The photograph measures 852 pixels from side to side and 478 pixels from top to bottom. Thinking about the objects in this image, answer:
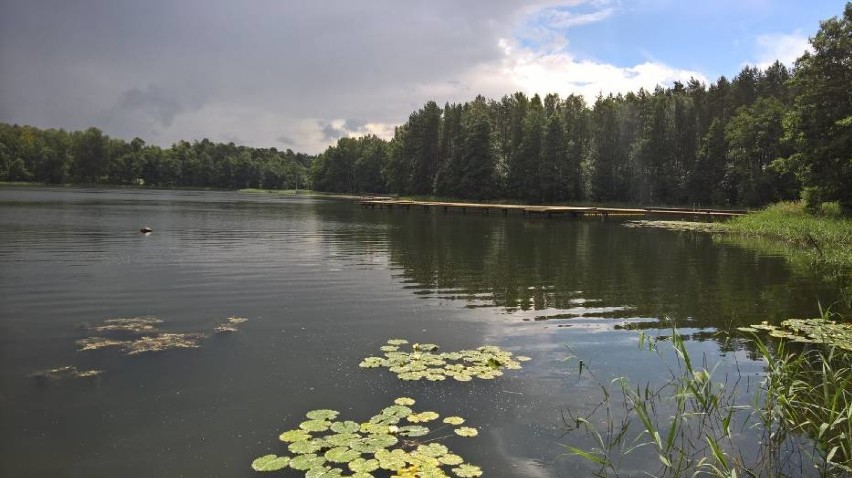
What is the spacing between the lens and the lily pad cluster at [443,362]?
8672mm

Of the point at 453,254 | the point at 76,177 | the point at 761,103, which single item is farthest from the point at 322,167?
the point at 453,254

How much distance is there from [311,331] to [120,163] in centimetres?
16942

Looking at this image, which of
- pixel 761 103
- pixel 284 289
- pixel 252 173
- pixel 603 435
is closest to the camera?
pixel 603 435

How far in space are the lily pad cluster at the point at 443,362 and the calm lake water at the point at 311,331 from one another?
262 mm

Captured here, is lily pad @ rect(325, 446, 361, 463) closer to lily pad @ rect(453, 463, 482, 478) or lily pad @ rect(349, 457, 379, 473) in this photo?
lily pad @ rect(349, 457, 379, 473)

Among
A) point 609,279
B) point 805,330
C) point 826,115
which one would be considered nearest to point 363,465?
point 805,330

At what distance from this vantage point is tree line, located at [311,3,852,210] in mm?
65000

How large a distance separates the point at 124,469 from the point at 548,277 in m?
15.6

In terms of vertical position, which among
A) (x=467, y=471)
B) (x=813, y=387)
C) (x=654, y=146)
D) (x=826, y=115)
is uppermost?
(x=654, y=146)

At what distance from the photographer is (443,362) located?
30.4 ft

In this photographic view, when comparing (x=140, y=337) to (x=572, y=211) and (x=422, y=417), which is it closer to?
(x=422, y=417)

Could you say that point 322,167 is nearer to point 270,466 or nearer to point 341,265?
point 341,265

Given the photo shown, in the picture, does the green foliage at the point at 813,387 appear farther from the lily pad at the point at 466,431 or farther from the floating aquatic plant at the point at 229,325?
the floating aquatic plant at the point at 229,325

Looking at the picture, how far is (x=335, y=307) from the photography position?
1363 cm
